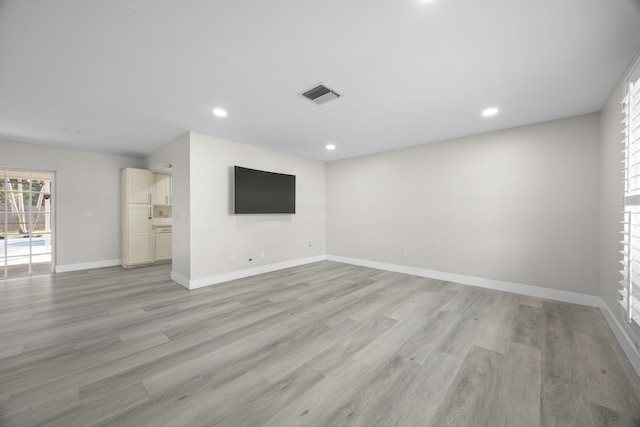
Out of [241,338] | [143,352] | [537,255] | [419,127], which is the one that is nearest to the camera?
[143,352]

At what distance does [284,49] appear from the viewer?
1.88 meters

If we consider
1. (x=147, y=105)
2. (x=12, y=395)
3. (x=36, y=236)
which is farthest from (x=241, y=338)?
(x=36, y=236)

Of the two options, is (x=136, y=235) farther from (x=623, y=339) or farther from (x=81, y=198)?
(x=623, y=339)

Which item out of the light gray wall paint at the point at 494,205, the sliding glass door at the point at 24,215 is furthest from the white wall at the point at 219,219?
the sliding glass door at the point at 24,215

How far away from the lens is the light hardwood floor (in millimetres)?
1412

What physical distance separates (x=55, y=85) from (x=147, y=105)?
0.75m

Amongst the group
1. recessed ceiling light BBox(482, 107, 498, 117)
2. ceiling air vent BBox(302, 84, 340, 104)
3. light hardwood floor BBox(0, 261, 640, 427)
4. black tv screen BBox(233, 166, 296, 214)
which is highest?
ceiling air vent BBox(302, 84, 340, 104)

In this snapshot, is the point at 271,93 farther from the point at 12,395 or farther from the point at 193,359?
the point at 12,395

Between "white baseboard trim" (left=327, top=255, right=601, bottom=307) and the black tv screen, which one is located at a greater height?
the black tv screen

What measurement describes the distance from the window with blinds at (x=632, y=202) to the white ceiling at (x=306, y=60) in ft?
1.28

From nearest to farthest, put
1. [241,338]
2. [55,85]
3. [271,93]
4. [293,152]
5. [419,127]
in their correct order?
[241,338], [55,85], [271,93], [419,127], [293,152]

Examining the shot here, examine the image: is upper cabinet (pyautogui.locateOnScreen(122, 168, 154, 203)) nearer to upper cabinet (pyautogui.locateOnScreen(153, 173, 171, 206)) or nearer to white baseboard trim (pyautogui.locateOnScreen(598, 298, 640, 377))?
upper cabinet (pyautogui.locateOnScreen(153, 173, 171, 206))

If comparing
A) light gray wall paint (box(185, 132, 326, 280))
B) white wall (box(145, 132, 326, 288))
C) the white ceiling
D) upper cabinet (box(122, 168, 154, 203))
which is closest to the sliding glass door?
upper cabinet (box(122, 168, 154, 203))

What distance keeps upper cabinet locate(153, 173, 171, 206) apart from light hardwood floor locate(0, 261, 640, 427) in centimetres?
272
